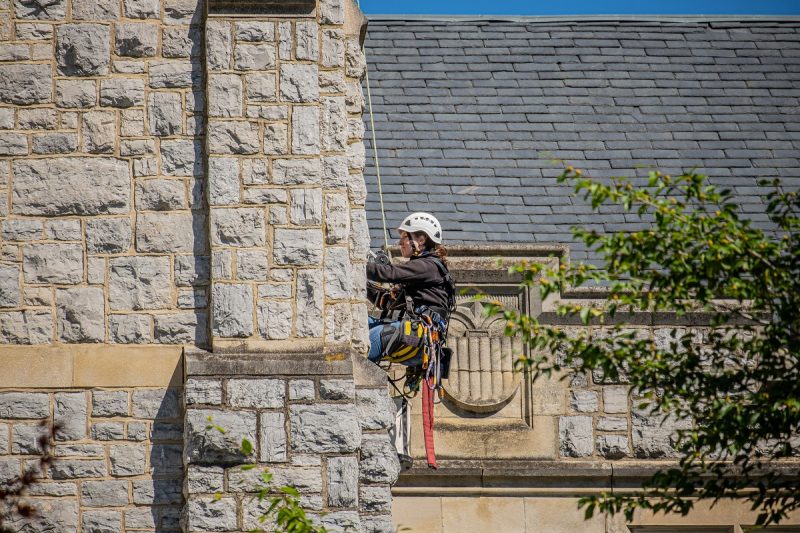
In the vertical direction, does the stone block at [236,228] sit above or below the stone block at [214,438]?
above

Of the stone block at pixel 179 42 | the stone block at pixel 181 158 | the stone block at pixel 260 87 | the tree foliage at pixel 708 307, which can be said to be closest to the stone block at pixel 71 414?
the stone block at pixel 181 158

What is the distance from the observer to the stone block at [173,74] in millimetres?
10633

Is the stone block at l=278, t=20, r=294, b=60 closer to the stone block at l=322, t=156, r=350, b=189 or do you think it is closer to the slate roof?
the stone block at l=322, t=156, r=350, b=189

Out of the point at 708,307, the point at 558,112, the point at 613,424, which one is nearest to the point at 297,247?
the point at 708,307

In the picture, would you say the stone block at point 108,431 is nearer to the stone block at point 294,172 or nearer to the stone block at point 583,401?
the stone block at point 294,172

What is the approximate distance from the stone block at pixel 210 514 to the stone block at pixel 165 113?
2390mm

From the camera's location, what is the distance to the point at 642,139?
17.3 meters

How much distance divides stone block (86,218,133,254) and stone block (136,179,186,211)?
20 centimetres

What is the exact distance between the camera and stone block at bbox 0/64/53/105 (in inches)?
414

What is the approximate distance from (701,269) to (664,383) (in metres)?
0.68

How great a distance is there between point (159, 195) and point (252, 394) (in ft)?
4.77

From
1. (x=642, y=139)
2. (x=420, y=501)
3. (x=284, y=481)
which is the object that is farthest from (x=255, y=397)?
(x=642, y=139)

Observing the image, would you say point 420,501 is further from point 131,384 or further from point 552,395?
point 131,384

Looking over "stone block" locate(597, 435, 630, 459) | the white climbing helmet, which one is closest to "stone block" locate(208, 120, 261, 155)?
the white climbing helmet
